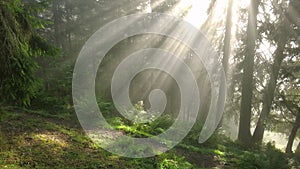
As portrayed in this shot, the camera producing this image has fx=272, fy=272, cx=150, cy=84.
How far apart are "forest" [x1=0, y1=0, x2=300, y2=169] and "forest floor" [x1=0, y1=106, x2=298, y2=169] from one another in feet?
0.11

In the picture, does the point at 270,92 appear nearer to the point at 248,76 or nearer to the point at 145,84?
the point at 248,76

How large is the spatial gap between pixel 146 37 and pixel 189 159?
16.3 metres

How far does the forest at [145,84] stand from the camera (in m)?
6.66

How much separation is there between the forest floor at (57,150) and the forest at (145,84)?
3cm

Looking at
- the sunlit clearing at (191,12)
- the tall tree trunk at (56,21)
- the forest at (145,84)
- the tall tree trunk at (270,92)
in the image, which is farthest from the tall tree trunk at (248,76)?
the tall tree trunk at (56,21)

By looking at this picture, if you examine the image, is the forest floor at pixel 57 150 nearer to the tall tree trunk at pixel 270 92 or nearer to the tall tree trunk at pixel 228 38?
the tall tree trunk at pixel 270 92

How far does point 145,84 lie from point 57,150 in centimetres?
1820

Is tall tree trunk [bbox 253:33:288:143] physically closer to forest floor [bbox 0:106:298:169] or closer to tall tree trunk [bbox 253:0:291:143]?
tall tree trunk [bbox 253:0:291:143]

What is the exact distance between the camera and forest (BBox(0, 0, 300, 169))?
21.9ft

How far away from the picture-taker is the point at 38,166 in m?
6.01

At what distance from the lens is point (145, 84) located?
82.6 ft

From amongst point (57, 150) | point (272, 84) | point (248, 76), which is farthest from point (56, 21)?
point (57, 150)

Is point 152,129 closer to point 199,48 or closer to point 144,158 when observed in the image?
point 144,158

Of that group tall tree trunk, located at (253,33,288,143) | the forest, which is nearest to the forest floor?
the forest
